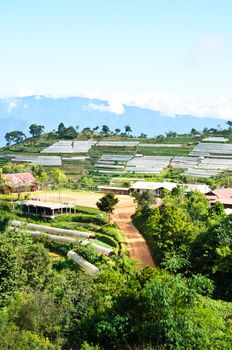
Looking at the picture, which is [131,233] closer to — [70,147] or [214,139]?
[70,147]

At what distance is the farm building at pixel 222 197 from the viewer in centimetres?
4447

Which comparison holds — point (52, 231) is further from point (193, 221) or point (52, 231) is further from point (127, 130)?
point (127, 130)

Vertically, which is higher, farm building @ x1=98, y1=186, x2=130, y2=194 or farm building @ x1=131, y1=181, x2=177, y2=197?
farm building @ x1=131, y1=181, x2=177, y2=197

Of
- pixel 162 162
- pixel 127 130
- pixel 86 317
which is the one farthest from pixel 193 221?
pixel 127 130

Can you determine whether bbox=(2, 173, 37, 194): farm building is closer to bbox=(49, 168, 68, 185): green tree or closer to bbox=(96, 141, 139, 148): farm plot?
bbox=(49, 168, 68, 185): green tree

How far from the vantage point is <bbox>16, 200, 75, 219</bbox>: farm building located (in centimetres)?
4066

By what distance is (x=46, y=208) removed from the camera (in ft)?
135

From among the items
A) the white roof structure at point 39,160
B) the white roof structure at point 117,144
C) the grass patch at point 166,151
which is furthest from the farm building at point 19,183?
the white roof structure at point 117,144

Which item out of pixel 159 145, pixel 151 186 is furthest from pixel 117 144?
pixel 151 186

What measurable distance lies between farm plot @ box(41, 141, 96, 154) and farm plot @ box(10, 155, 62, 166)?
4.81 meters

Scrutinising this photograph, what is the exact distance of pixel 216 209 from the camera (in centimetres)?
3394

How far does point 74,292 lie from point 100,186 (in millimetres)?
44618

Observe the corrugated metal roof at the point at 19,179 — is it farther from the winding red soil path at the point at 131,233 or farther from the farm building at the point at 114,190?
the winding red soil path at the point at 131,233

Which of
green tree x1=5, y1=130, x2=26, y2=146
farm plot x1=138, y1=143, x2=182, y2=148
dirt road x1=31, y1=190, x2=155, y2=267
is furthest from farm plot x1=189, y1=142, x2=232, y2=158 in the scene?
green tree x1=5, y1=130, x2=26, y2=146
